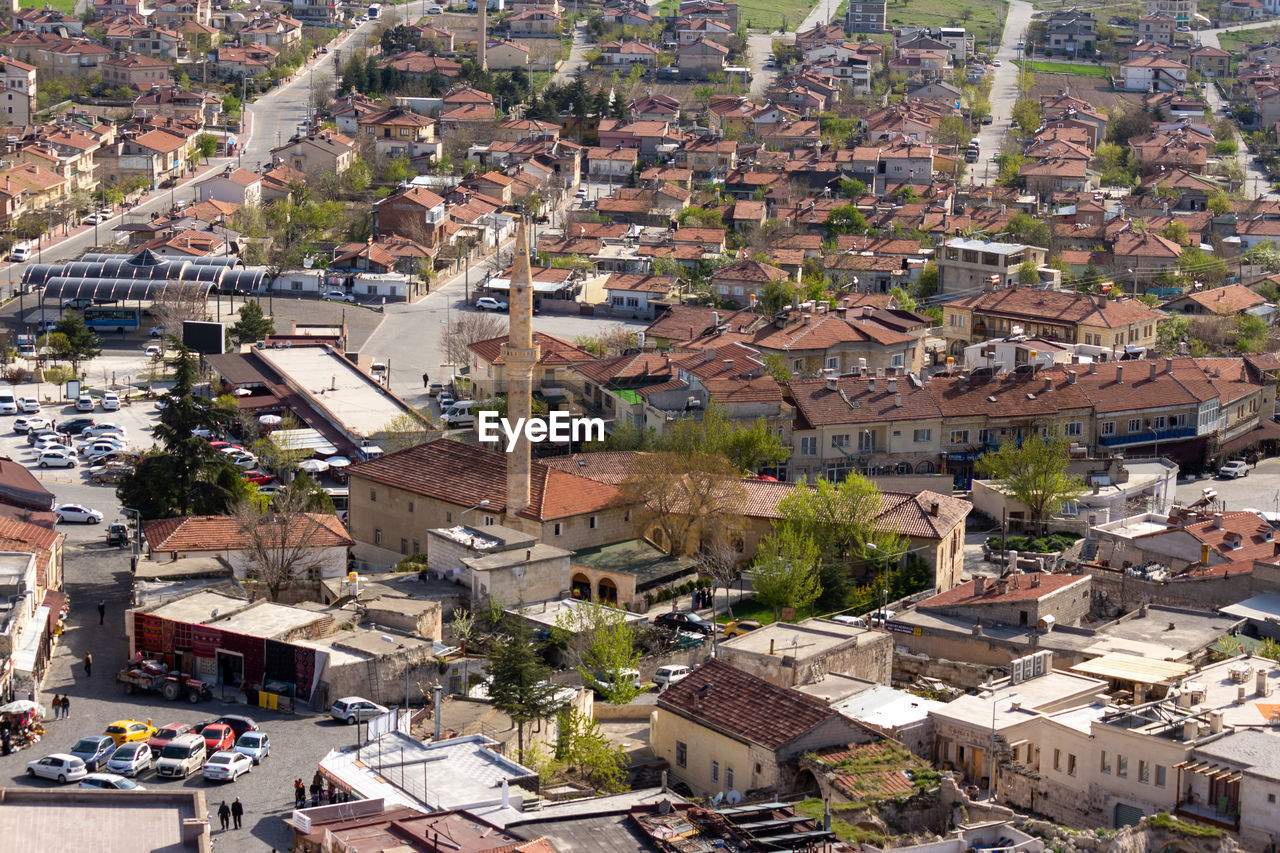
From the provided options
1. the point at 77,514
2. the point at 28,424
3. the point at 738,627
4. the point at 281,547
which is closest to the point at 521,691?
the point at 738,627

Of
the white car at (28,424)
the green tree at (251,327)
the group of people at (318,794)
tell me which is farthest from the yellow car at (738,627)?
the green tree at (251,327)

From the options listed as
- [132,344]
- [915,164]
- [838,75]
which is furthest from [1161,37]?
[132,344]

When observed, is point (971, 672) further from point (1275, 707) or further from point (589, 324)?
point (589, 324)

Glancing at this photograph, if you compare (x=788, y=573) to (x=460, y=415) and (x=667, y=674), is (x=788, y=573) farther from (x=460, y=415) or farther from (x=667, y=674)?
(x=460, y=415)

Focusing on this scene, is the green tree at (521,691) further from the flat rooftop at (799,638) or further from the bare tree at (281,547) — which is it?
the bare tree at (281,547)

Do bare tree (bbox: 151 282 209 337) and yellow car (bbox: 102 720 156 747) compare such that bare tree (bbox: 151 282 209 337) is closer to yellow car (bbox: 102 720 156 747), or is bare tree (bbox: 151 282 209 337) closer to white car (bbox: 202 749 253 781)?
yellow car (bbox: 102 720 156 747)

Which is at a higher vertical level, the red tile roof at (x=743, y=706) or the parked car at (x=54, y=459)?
the red tile roof at (x=743, y=706)
